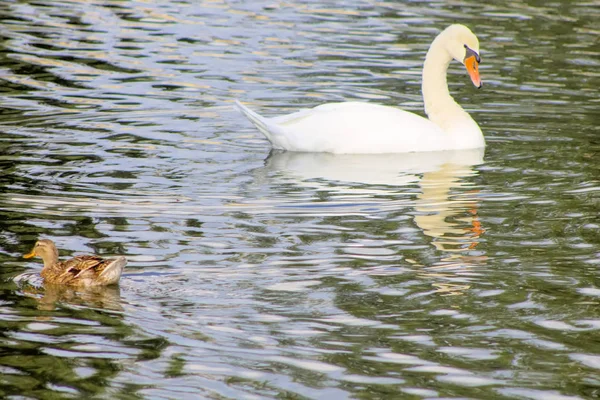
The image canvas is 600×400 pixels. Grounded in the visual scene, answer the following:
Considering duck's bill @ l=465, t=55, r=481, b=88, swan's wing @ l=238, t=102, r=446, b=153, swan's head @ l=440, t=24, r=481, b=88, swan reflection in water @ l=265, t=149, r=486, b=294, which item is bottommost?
swan reflection in water @ l=265, t=149, r=486, b=294

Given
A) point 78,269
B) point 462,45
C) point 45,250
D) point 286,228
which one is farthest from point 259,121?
point 78,269

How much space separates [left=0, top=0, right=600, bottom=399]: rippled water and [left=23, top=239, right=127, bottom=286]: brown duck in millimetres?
85

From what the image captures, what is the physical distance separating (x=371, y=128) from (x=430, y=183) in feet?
4.21

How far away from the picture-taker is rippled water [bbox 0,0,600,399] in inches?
227

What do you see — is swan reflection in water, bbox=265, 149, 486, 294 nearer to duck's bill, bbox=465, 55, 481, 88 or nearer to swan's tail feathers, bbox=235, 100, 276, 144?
swan's tail feathers, bbox=235, 100, 276, 144

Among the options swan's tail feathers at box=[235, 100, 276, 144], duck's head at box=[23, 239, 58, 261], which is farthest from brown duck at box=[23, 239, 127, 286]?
swan's tail feathers at box=[235, 100, 276, 144]

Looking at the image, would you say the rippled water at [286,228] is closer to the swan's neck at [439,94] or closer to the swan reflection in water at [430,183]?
the swan reflection in water at [430,183]

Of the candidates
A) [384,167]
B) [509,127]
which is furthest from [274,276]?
[509,127]

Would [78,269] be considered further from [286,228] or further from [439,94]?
[439,94]

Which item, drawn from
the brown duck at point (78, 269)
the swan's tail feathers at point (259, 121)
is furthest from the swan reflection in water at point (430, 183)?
the brown duck at point (78, 269)

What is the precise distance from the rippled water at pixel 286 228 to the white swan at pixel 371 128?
172 mm

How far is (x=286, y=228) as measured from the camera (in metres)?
8.51

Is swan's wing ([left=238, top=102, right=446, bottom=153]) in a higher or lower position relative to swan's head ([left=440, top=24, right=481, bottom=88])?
lower

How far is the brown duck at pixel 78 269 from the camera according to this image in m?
6.74
